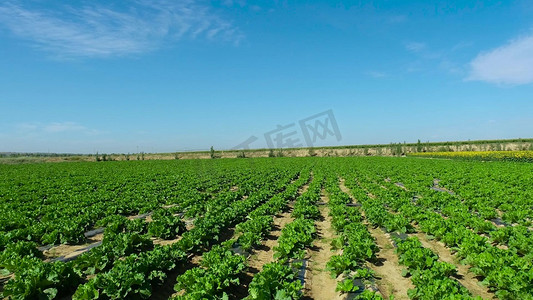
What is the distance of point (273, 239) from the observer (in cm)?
970

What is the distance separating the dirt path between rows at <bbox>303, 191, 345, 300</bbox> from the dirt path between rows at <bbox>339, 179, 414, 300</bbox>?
3.37 ft

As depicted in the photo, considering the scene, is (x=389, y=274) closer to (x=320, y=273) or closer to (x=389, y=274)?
(x=389, y=274)

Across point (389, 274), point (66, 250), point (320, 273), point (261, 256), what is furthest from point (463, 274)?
point (66, 250)

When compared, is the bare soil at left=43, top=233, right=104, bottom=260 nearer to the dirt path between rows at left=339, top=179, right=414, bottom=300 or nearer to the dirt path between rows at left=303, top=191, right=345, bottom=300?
the dirt path between rows at left=303, top=191, right=345, bottom=300

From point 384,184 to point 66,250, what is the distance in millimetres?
18137

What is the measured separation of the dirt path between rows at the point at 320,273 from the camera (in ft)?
19.9

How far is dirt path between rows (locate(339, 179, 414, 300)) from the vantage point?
6.01 m

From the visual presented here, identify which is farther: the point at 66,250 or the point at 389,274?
the point at 66,250

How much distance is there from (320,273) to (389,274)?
159 centimetres

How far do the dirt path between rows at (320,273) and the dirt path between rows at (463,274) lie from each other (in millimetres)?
2778

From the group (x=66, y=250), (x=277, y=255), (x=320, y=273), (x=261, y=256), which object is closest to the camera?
(x=320, y=273)

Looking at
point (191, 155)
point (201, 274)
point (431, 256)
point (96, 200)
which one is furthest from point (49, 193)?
point (191, 155)

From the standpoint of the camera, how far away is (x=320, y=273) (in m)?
7.07

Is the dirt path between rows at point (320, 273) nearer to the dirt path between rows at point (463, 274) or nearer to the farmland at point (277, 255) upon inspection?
the farmland at point (277, 255)
